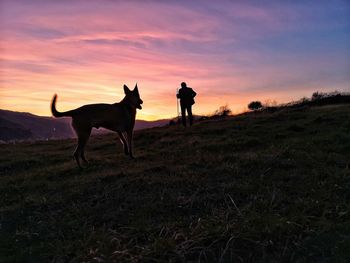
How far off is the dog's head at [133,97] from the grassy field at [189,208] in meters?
1.81

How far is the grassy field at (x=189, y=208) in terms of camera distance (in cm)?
487

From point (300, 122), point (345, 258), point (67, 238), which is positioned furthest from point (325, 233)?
point (300, 122)

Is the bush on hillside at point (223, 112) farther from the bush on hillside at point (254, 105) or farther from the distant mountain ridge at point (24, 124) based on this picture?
the distant mountain ridge at point (24, 124)

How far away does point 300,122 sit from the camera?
15.5 m

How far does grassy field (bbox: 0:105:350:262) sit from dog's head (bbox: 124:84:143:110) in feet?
5.93

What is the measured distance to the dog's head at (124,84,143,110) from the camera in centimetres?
1180

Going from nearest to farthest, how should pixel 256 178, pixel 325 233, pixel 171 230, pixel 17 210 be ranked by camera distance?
pixel 325 233 < pixel 171 230 < pixel 17 210 < pixel 256 178

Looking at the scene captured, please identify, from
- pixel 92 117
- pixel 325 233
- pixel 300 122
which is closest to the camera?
pixel 325 233

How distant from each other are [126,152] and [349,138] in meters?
6.06

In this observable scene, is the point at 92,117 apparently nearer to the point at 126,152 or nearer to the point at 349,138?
the point at 126,152

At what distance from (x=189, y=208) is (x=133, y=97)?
246 inches

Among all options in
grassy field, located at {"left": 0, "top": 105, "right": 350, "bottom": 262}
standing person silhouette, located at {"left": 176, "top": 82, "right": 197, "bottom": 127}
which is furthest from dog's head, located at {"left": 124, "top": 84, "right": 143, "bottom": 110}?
standing person silhouette, located at {"left": 176, "top": 82, "right": 197, "bottom": 127}

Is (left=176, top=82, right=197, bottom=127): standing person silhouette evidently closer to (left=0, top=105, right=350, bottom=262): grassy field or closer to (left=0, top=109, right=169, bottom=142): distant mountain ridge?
(left=0, top=105, right=350, bottom=262): grassy field

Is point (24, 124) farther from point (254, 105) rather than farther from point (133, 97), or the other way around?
point (133, 97)
